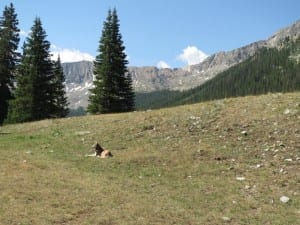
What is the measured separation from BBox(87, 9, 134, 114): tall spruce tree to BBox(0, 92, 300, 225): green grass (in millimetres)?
25348

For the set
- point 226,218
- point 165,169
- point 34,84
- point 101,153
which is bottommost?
point 226,218

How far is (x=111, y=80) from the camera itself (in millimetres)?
54000

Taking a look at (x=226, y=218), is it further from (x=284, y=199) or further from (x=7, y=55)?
(x=7, y=55)

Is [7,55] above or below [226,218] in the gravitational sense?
above

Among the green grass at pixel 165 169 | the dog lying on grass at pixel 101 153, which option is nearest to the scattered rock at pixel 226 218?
the green grass at pixel 165 169

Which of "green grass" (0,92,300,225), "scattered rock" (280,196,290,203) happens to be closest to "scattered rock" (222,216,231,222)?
"green grass" (0,92,300,225)

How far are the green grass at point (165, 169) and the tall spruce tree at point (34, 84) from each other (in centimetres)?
2183

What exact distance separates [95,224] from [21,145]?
13384 mm

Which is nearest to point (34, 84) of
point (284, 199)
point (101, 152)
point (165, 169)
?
point (101, 152)

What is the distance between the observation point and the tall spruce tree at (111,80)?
5338 centimetres

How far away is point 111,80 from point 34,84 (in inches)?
372

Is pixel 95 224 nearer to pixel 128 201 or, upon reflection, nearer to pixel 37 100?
pixel 128 201

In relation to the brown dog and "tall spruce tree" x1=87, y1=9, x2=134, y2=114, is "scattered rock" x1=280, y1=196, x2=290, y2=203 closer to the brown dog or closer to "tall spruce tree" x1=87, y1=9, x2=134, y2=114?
the brown dog

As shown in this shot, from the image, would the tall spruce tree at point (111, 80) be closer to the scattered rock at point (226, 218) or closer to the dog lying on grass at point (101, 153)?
the dog lying on grass at point (101, 153)
